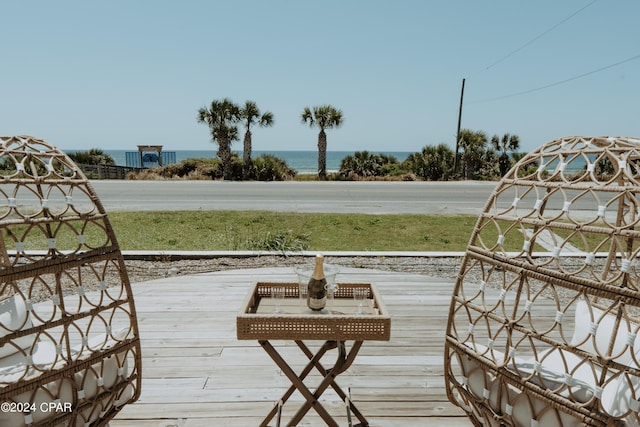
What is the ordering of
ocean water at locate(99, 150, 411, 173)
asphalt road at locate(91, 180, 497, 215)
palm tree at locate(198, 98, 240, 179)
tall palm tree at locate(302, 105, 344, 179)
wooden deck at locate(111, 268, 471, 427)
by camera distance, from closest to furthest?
wooden deck at locate(111, 268, 471, 427) → asphalt road at locate(91, 180, 497, 215) → palm tree at locate(198, 98, 240, 179) → tall palm tree at locate(302, 105, 344, 179) → ocean water at locate(99, 150, 411, 173)

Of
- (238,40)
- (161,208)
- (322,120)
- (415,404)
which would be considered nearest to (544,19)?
(322,120)

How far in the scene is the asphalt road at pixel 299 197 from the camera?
424 inches

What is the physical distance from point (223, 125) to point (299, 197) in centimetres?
808

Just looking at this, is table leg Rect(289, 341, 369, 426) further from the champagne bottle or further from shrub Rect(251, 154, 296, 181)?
shrub Rect(251, 154, 296, 181)

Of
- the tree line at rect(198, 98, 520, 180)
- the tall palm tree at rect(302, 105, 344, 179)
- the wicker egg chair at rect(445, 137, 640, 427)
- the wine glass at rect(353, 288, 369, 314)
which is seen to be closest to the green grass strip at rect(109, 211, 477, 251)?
the wine glass at rect(353, 288, 369, 314)

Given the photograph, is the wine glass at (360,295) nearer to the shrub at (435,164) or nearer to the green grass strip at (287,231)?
the green grass strip at (287,231)

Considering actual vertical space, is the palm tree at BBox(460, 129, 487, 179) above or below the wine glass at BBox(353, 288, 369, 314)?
above

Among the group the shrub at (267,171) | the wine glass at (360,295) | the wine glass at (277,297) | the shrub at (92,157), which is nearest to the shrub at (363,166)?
the shrub at (267,171)

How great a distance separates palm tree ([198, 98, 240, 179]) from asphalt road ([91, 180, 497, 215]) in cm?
273

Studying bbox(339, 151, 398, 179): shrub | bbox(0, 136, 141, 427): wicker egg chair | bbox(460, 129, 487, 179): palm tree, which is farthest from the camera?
bbox(339, 151, 398, 179): shrub

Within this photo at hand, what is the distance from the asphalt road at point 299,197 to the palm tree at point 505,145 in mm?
5374

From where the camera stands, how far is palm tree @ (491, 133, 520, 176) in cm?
2095

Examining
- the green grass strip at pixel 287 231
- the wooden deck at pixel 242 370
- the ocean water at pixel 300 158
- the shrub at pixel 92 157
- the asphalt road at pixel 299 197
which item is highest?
the ocean water at pixel 300 158

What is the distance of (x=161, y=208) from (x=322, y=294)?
31.0 feet
